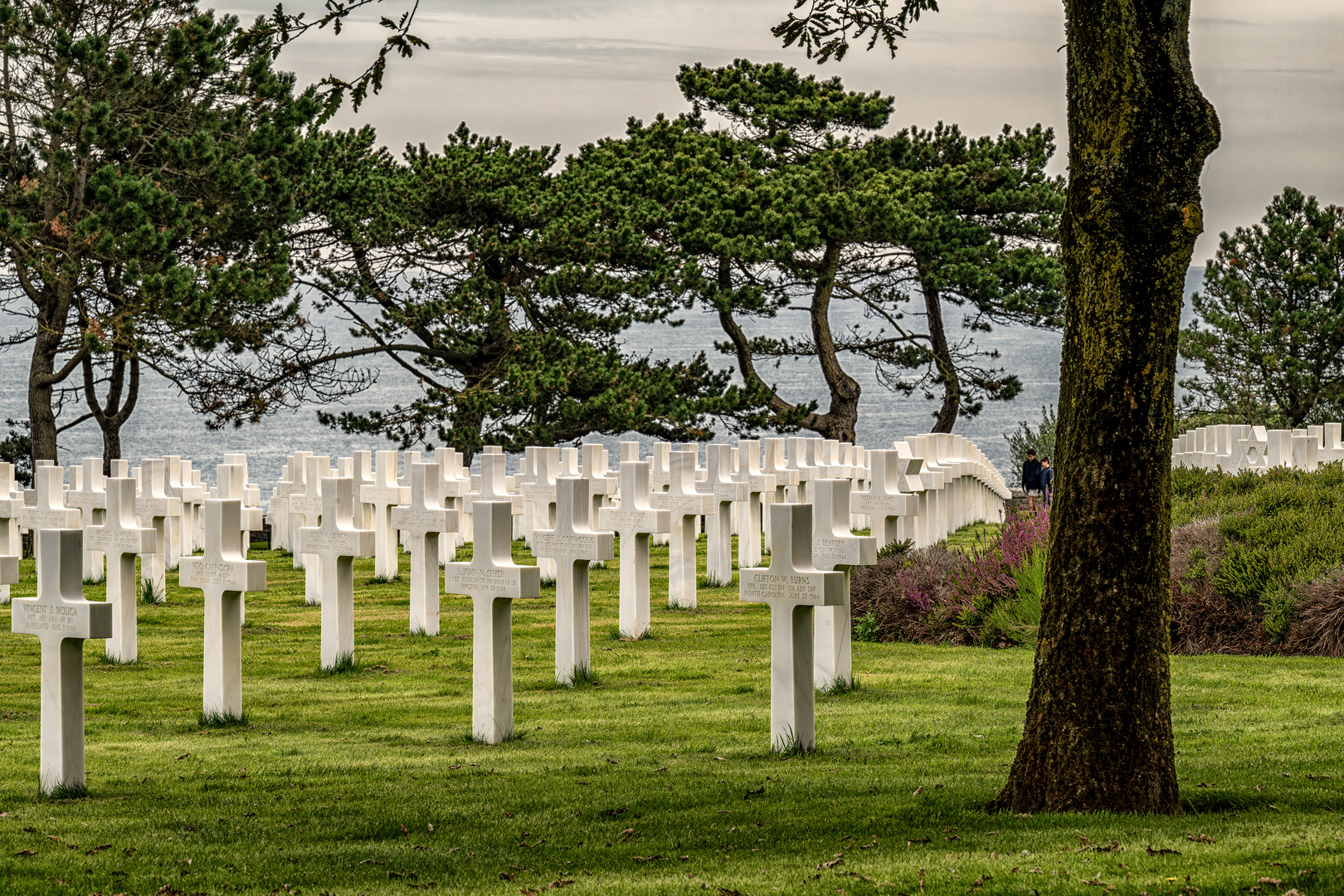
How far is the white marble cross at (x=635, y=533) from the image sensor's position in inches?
474

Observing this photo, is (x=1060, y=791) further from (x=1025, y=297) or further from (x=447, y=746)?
(x=1025, y=297)

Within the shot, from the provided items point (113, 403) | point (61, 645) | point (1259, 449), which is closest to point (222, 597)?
point (61, 645)

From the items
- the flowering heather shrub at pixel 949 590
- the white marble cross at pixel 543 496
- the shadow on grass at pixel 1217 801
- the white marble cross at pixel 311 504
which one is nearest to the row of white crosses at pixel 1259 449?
the flowering heather shrub at pixel 949 590

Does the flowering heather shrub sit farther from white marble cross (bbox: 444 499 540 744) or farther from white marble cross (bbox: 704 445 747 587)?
white marble cross (bbox: 444 499 540 744)

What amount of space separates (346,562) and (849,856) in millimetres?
5818

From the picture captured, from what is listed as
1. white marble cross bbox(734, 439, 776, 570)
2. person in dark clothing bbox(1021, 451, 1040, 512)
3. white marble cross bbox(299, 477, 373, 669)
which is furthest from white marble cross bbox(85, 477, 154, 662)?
person in dark clothing bbox(1021, 451, 1040, 512)

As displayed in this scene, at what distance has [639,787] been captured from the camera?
6652 mm

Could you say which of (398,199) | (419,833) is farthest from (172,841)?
(398,199)

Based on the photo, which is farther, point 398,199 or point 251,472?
point 251,472

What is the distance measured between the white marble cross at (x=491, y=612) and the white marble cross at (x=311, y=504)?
6.98 metres

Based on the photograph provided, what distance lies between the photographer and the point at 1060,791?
5.84 metres

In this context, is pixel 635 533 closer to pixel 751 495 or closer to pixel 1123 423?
pixel 751 495

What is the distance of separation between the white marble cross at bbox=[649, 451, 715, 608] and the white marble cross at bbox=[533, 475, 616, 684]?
3.75 meters

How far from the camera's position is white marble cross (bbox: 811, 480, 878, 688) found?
356 inches
